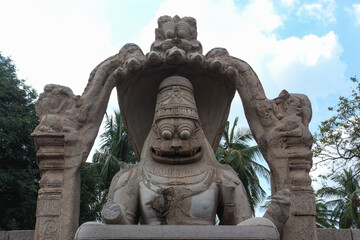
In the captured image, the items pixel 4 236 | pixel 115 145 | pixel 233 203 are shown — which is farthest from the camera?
pixel 115 145

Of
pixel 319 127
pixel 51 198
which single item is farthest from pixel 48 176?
pixel 319 127

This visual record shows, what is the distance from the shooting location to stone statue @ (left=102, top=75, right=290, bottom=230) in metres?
4.36

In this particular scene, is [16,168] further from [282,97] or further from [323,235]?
[323,235]

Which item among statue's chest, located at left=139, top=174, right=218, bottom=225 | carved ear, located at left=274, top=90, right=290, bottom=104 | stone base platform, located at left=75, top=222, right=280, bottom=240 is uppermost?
carved ear, located at left=274, top=90, right=290, bottom=104

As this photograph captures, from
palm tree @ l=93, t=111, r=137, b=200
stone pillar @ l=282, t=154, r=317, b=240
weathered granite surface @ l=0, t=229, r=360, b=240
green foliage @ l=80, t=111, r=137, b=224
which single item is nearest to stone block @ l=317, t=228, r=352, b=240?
weathered granite surface @ l=0, t=229, r=360, b=240

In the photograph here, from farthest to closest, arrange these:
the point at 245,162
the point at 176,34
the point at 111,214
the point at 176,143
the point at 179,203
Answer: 1. the point at 245,162
2. the point at 176,34
3. the point at 176,143
4. the point at 179,203
5. the point at 111,214

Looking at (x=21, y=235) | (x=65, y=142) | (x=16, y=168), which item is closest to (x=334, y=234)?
(x=65, y=142)

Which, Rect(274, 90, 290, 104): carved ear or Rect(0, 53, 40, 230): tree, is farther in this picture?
Rect(0, 53, 40, 230): tree

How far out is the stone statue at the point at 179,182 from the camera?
4.36 metres

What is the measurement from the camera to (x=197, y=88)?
554 centimetres

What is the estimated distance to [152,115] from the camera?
561 cm

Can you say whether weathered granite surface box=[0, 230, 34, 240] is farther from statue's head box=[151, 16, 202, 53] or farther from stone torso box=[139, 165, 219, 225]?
statue's head box=[151, 16, 202, 53]

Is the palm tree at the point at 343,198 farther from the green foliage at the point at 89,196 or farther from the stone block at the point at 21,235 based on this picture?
the stone block at the point at 21,235

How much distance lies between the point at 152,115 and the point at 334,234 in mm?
2798
